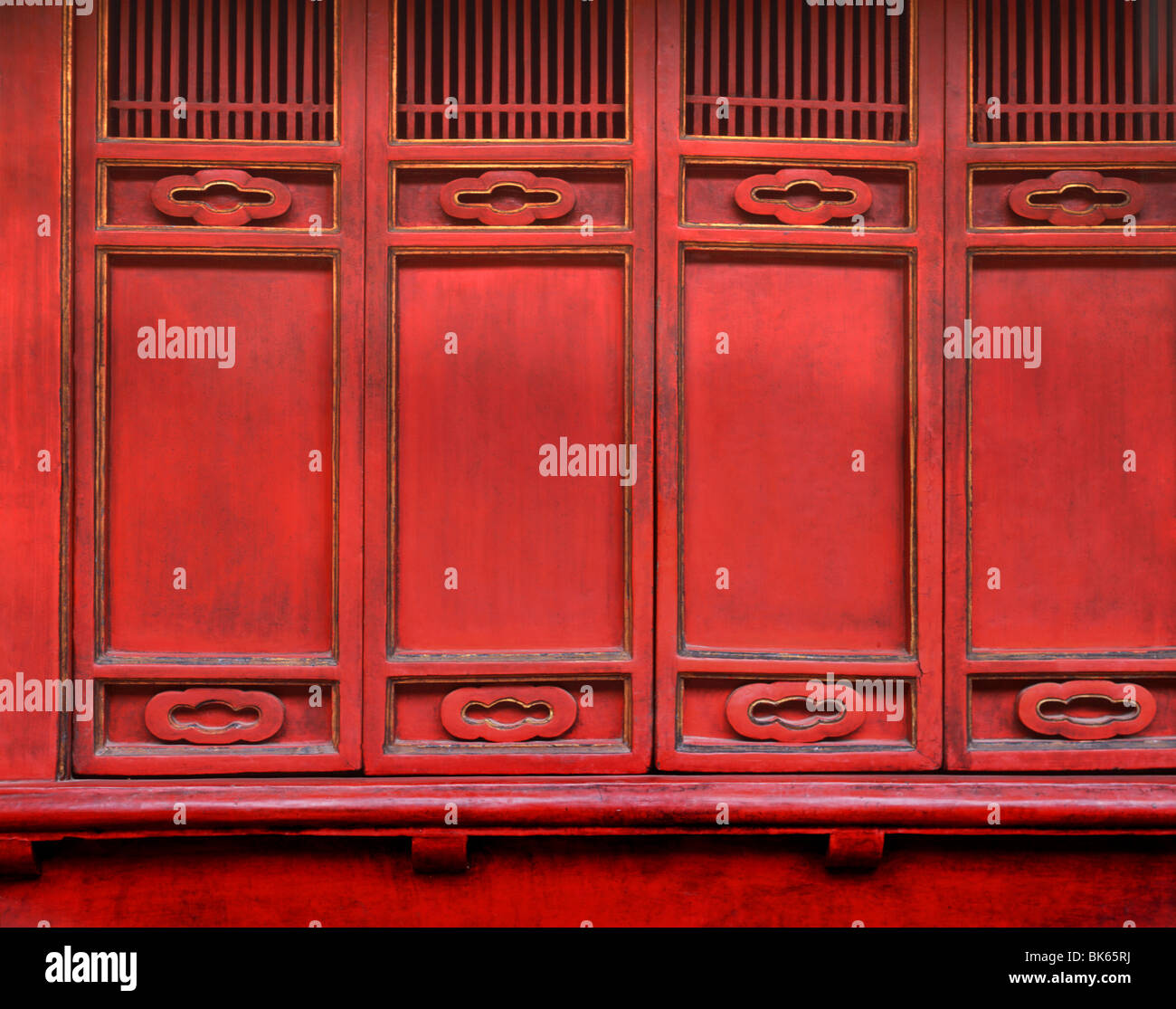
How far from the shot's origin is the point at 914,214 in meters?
2.59

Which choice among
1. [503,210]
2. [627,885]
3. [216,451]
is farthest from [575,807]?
[503,210]

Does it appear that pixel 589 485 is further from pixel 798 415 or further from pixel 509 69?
pixel 509 69

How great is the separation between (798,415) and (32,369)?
229 cm

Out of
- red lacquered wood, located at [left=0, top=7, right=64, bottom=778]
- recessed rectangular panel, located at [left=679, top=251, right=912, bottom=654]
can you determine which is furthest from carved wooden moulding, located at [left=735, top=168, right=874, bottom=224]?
red lacquered wood, located at [left=0, top=7, right=64, bottom=778]

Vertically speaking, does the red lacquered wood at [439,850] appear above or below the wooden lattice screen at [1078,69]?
below

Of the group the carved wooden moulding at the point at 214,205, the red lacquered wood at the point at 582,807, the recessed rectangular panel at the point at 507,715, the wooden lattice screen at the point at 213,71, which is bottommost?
the red lacquered wood at the point at 582,807

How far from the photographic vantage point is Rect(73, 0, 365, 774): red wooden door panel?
8.33 ft

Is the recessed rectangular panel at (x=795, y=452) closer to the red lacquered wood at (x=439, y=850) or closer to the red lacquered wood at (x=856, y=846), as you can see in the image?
the red lacquered wood at (x=856, y=846)

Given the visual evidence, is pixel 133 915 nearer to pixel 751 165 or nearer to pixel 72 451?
pixel 72 451

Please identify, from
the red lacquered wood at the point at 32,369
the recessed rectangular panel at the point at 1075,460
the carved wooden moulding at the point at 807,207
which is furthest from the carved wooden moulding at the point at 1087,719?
the red lacquered wood at the point at 32,369

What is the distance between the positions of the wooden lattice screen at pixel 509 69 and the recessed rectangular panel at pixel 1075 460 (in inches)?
51.4

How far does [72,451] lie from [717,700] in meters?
2.09

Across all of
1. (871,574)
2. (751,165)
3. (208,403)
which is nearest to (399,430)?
(208,403)

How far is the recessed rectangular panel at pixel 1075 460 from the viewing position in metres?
2.61
